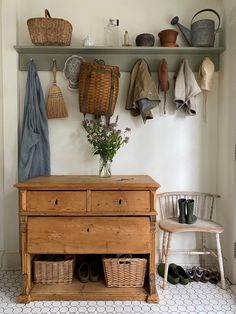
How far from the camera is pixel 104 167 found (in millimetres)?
2236

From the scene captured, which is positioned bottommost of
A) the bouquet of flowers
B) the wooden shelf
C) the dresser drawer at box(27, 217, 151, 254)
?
the wooden shelf

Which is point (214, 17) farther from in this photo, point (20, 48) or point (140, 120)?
point (20, 48)

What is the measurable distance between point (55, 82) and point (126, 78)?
0.61 meters

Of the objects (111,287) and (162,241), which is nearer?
(111,287)

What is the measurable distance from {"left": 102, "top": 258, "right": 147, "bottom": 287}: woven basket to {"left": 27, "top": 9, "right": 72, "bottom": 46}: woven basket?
1697 millimetres

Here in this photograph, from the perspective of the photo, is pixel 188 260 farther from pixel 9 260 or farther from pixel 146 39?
pixel 146 39

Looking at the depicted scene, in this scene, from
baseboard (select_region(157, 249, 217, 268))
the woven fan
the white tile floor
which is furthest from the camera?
baseboard (select_region(157, 249, 217, 268))

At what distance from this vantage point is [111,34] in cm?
236

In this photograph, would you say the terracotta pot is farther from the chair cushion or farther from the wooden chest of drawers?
the chair cushion

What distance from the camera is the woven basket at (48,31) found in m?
2.12

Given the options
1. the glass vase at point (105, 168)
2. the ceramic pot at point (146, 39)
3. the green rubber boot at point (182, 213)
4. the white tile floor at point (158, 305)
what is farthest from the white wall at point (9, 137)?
the green rubber boot at point (182, 213)

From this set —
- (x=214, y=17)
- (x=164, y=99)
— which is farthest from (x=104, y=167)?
(x=214, y=17)

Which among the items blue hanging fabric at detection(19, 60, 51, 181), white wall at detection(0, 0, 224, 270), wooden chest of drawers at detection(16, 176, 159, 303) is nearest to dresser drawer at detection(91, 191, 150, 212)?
wooden chest of drawers at detection(16, 176, 159, 303)

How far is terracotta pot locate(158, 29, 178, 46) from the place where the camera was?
2.25 meters
